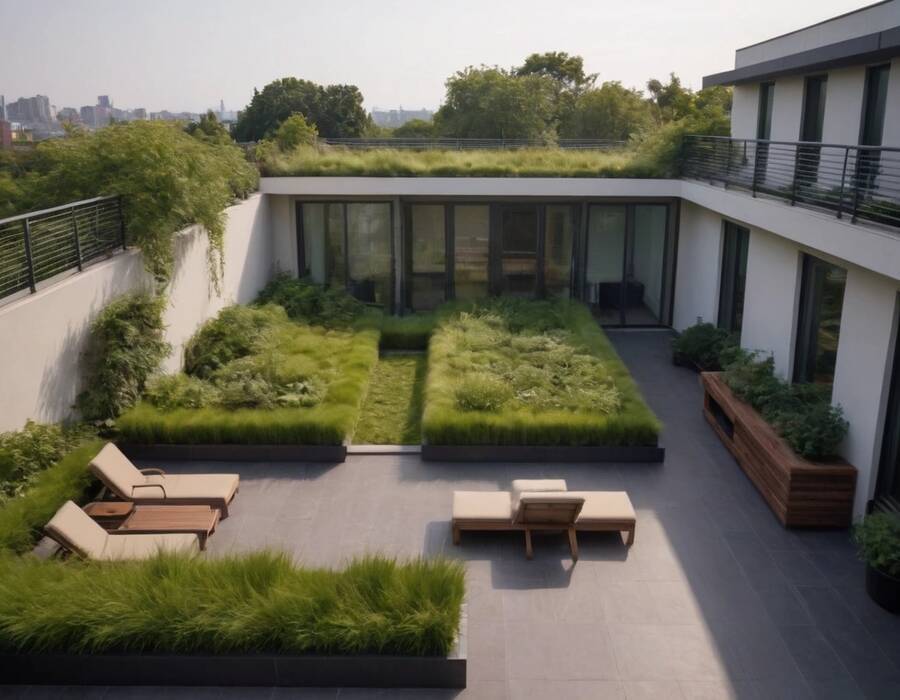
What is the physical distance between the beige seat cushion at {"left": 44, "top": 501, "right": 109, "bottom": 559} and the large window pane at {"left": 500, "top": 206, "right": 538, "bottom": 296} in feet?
39.7

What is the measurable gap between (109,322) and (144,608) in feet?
16.6

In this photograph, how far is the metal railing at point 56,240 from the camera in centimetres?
924

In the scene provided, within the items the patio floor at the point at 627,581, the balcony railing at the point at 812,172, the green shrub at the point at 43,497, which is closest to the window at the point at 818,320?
the balcony railing at the point at 812,172

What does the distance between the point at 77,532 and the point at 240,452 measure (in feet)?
11.0

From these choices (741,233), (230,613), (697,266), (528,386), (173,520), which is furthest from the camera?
(697,266)

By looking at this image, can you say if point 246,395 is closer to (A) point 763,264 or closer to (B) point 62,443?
(B) point 62,443

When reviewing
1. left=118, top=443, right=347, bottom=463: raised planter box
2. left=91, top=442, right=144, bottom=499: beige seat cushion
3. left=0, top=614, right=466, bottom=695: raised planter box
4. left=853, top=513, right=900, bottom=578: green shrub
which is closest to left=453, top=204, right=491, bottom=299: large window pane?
left=118, top=443, right=347, bottom=463: raised planter box

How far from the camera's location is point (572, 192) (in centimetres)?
1753

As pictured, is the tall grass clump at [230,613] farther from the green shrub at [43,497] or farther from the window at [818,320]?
Answer: the window at [818,320]

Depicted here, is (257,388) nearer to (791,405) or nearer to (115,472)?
(115,472)

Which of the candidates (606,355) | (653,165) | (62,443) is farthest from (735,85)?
(62,443)

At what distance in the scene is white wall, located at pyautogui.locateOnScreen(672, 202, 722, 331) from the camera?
15.8 m

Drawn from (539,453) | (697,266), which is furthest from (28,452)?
(697,266)

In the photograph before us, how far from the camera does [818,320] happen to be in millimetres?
11094
